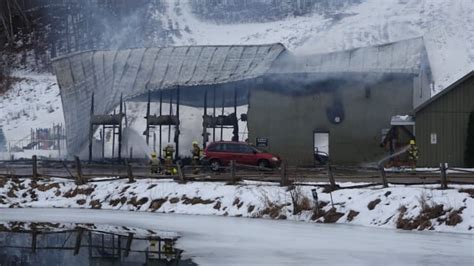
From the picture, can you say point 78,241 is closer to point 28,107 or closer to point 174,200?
point 174,200

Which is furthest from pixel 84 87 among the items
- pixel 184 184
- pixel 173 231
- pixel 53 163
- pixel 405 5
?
pixel 405 5

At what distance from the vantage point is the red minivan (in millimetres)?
36562

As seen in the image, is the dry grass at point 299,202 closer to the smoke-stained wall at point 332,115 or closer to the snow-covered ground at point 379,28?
the smoke-stained wall at point 332,115

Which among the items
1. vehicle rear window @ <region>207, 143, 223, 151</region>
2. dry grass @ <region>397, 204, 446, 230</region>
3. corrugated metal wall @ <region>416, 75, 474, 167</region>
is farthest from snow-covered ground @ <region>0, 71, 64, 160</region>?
dry grass @ <region>397, 204, 446, 230</region>

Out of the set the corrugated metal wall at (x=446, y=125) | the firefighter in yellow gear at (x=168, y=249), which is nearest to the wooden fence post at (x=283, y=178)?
the firefighter in yellow gear at (x=168, y=249)

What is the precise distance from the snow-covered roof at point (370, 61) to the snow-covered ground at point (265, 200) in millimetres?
14781

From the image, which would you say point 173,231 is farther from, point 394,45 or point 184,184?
point 394,45

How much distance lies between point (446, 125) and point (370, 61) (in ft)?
18.0

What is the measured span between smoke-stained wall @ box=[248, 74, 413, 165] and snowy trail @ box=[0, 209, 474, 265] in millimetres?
17851

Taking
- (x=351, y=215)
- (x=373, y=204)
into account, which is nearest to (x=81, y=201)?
(x=351, y=215)

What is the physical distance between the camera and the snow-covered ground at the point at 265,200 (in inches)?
796

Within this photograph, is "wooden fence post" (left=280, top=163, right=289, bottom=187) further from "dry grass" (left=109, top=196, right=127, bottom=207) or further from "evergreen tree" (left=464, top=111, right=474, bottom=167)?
"evergreen tree" (left=464, top=111, right=474, bottom=167)

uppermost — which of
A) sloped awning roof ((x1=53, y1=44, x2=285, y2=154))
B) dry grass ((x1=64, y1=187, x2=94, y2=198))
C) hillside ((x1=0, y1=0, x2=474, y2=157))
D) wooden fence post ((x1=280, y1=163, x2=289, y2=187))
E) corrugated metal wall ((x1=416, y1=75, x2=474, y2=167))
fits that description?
hillside ((x1=0, y1=0, x2=474, y2=157))

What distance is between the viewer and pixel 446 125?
3666 cm
